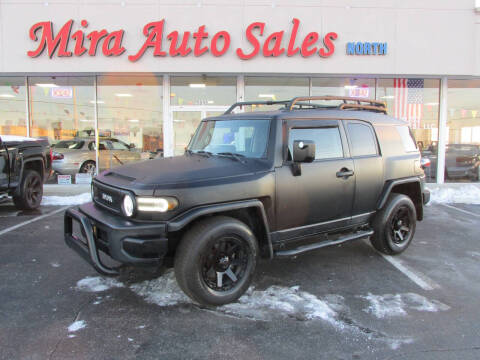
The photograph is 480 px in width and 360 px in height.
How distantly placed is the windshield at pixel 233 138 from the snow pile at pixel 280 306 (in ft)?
4.64

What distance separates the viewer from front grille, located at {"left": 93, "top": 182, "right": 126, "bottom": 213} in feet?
11.6

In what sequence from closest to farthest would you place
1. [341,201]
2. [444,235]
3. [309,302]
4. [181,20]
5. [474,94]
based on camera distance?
[309,302], [341,201], [444,235], [181,20], [474,94]

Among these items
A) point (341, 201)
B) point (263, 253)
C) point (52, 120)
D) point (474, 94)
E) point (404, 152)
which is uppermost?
point (474, 94)

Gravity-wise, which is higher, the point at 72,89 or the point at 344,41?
Result: the point at 344,41

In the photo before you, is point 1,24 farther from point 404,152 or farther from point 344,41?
point 404,152

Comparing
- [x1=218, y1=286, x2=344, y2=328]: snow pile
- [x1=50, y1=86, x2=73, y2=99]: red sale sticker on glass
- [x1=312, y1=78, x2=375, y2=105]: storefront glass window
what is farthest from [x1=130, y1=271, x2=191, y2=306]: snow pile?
[x1=50, y1=86, x2=73, y2=99]: red sale sticker on glass

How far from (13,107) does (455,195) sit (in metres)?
13.2

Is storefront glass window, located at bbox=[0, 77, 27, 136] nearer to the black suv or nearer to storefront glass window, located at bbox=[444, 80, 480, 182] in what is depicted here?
the black suv

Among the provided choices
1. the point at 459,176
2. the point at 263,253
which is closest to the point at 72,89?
the point at 263,253

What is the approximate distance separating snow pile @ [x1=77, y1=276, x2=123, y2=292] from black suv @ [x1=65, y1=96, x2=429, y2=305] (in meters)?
0.49

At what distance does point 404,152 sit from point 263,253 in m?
2.70

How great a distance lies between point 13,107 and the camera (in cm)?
1183

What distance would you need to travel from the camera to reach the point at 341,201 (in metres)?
A: 4.38

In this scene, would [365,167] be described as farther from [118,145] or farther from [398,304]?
[118,145]
